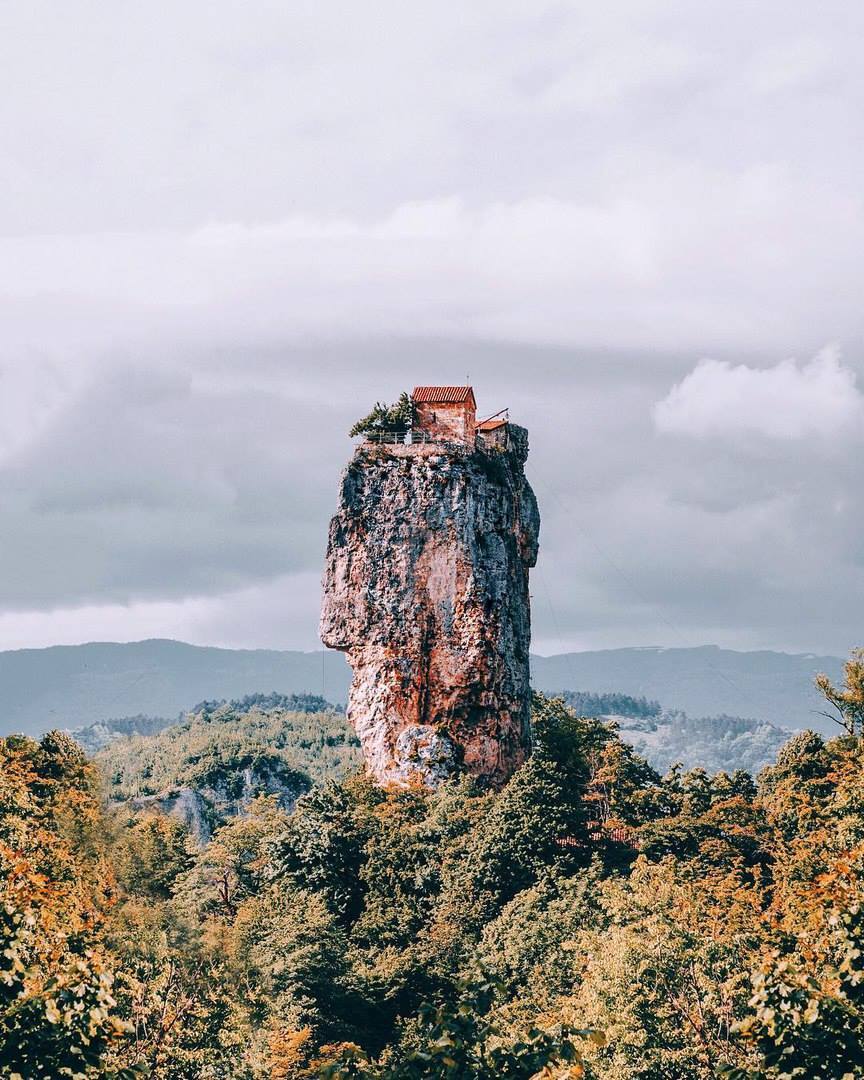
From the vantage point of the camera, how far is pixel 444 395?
83750mm

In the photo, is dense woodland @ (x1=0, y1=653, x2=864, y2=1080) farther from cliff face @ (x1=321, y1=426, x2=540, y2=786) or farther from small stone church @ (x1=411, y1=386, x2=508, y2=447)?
small stone church @ (x1=411, y1=386, x2=508, y2=447)

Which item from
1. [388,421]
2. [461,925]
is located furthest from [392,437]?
[461,925]

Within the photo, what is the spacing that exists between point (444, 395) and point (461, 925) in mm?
34126

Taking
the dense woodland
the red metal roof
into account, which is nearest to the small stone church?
the red metal roof

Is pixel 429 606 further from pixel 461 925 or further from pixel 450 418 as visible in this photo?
pixel 461 925

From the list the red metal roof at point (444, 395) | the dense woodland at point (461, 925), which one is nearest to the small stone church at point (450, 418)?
the red metal roof at point (444, 395)

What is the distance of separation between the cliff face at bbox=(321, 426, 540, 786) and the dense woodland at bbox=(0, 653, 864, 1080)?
4529 millimetres

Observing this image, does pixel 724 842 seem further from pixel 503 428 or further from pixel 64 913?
pixel 503 428

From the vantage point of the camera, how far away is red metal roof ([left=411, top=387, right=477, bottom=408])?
83438 millimetres

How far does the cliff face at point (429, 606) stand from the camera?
8131cm

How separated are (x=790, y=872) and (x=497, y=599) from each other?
1361 inches

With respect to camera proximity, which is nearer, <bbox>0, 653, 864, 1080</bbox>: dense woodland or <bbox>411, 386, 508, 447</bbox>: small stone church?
<bbox>0, 653, 864, 1080</bbox>: dense woodland

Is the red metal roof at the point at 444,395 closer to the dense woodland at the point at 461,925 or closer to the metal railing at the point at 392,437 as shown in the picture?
the metal railing at the point at 392,437

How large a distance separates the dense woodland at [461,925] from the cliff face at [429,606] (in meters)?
4.53
